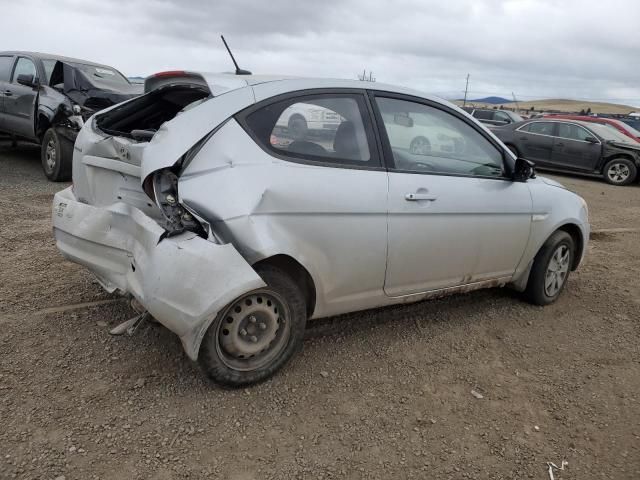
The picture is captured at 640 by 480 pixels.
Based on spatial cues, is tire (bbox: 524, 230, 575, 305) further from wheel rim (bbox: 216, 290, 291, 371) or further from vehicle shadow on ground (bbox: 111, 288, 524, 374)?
wheel rim (bbox: 216, 290, 291, 371)

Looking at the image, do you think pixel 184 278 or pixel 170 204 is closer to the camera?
pixel 184 278

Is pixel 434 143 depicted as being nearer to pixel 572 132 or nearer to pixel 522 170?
pixel 522 170

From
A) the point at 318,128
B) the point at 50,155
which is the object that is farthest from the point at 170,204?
the point at 50,155

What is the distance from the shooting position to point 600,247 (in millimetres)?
6434

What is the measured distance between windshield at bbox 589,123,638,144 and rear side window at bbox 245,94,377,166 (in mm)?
11948

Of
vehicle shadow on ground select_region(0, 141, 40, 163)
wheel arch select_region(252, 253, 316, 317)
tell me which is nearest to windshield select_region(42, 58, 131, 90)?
vehicle shadow on ground select_region(0, 141, 40, 163)

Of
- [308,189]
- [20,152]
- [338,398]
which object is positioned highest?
[308,189]

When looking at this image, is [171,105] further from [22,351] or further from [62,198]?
[22,351]

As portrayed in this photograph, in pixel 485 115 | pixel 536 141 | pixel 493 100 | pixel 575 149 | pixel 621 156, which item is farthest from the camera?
pixel 493 100

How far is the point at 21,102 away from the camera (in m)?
8.44

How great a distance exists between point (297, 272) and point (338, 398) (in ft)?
2.38

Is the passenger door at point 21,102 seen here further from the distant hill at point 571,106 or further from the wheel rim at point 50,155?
the distant hill at point 571,106

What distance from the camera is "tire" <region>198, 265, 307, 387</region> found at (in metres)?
2.77

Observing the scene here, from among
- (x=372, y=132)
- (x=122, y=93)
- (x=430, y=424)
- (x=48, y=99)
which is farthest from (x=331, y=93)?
(x=48, y=99)
